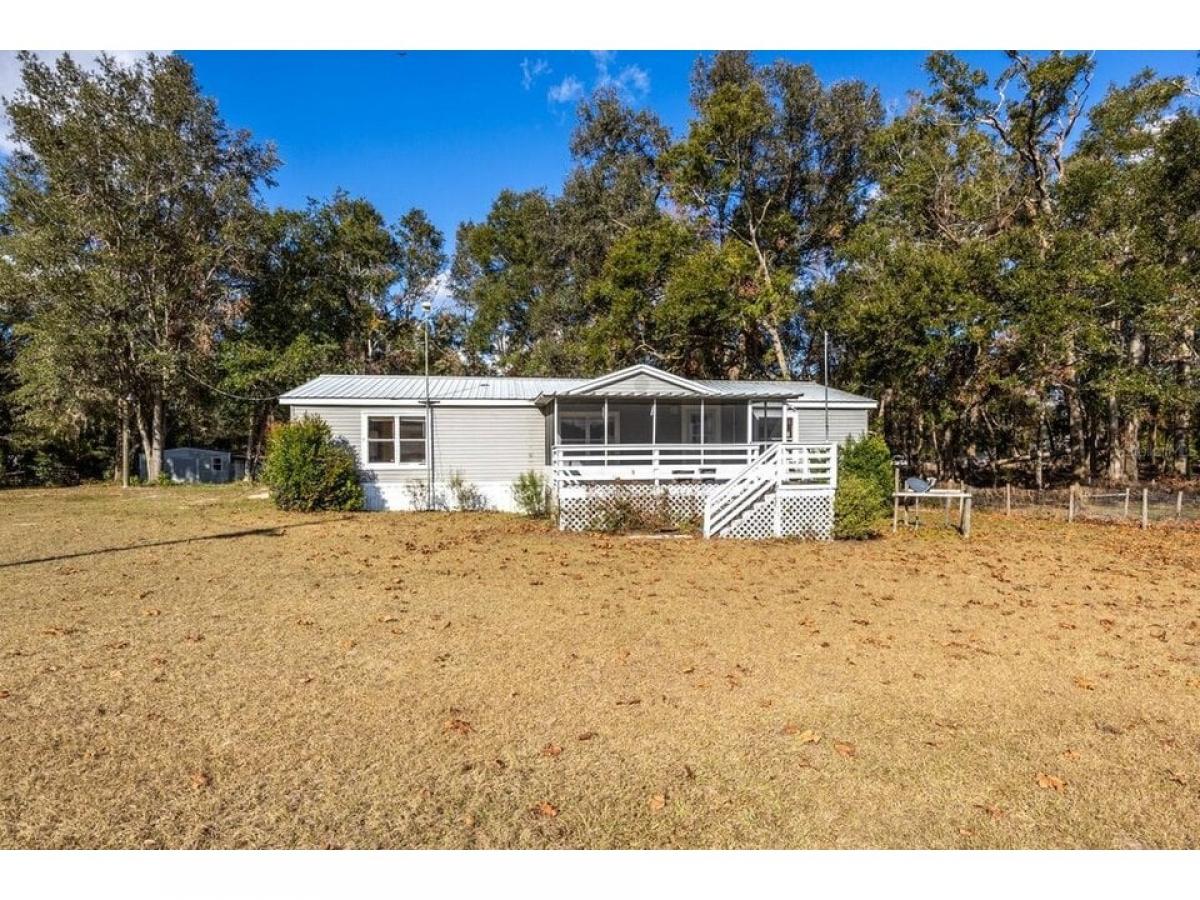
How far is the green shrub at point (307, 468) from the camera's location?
49.2 ft

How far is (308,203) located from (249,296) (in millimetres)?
6123

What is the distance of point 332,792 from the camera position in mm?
3250

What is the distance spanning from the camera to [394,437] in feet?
53.8

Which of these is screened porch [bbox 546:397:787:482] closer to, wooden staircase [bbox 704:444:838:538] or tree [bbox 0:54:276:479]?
wooden staircase [bbox 704:444:838:538]

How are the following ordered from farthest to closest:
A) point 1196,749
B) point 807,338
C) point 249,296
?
point 807,338 < point 249,296 < point 1196,749

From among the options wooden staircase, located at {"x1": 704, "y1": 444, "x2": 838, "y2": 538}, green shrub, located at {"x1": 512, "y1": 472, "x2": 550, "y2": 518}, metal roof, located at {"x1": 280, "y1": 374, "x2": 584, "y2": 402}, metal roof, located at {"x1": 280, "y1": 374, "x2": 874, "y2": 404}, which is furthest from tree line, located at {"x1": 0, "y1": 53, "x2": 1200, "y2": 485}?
green shrub, located at {"x1": 512, "y1": 472, "x2": 550, "y2": 518}

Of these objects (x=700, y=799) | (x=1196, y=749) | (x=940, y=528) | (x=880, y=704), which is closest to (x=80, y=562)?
(x=700, y=799)

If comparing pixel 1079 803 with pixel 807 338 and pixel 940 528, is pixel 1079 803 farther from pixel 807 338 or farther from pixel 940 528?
pixel 807 338

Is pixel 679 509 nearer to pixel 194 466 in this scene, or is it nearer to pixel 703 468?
pixel 703 468

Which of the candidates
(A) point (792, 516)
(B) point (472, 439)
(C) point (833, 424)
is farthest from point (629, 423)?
(A) point (792, 516)

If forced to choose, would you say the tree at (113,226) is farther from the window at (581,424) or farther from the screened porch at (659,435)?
the screened porch at (659,435)

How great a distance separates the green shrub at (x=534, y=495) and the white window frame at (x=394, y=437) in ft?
8.71

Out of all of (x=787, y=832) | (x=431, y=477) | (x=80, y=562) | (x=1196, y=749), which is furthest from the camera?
(x=431, y=477)

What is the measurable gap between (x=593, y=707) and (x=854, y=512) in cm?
916
